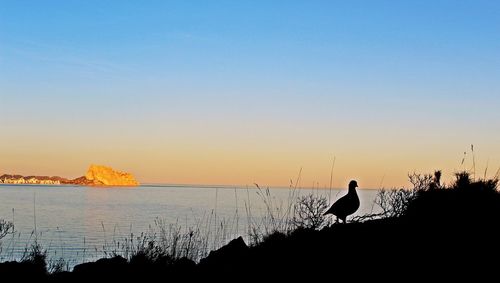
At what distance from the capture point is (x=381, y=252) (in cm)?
853

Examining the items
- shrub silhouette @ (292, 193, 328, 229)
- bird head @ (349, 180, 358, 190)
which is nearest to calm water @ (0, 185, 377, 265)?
shrub silhouette @ (292, 193, 328, 229)

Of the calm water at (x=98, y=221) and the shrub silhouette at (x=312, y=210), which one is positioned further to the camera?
the calm water at (x=98, y=221)

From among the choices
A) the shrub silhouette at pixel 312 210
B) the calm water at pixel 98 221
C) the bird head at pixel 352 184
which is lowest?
the calm water at pixel 98 221

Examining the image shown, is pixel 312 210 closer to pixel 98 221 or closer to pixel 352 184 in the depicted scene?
pixel 352 184

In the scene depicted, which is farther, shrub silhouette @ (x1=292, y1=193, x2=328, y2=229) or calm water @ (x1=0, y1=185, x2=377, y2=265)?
calm water @ (x1=0, y1=185, x2=377, y2=265)

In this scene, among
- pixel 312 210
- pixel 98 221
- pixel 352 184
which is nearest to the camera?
pixel 352 184

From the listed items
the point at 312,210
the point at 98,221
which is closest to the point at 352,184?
the point at 312,210

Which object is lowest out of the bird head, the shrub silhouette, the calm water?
the calm water

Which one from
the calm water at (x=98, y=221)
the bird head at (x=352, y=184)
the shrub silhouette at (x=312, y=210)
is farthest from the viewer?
the calm water at (x=98, y=221)

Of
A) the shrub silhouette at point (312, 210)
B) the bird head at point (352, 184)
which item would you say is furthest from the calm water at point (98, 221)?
the bird head at point (352, 184)

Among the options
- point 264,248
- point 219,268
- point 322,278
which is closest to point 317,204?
point 264,248

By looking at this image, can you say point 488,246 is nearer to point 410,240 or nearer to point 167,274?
point 410,240

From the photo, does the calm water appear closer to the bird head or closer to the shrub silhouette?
the shrub silhouette

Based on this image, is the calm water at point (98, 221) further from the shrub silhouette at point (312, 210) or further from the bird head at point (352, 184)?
the bird head at point (352, 184)
